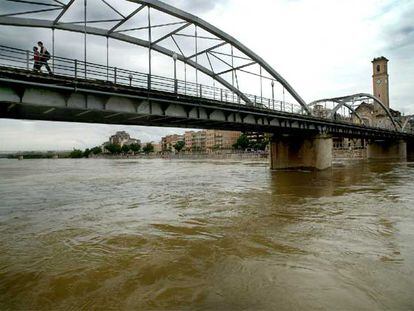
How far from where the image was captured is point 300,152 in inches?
1791

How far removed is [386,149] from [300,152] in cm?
5425

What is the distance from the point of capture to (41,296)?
18.9ft

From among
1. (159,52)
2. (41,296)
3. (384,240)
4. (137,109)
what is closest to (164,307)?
(41,296)

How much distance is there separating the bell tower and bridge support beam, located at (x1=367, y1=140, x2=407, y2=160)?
5511 cm

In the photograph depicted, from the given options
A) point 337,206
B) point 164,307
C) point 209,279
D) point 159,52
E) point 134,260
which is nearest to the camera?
point 164,307

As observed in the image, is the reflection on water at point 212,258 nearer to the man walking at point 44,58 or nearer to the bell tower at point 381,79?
the man walking at point 44,58

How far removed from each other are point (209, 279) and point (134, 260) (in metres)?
2.28

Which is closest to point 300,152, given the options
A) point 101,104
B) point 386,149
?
point 101,104

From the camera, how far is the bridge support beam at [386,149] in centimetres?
8356

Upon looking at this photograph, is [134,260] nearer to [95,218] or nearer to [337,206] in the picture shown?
[95,218]

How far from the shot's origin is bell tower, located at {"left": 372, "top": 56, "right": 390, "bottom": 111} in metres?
132

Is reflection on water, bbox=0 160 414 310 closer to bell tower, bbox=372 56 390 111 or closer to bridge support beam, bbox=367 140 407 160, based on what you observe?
bridge support beam, bbox=367 140 407 160

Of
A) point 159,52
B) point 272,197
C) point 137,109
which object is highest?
point 159,52

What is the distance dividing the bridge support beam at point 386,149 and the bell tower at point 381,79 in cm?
5511
